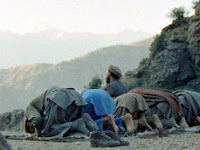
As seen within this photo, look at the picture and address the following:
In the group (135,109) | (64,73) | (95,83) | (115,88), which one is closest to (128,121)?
(135,109)

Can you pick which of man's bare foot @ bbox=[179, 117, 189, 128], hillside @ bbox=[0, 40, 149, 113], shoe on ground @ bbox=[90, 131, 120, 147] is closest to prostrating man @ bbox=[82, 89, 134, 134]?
shoe on ground @ bbox=[90, 131, 120, 147]

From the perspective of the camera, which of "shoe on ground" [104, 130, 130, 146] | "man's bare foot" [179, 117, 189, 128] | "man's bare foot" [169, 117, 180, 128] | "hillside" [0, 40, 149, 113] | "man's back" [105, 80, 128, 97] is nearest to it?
"shoe on ground" [104, 130, 130, 146]

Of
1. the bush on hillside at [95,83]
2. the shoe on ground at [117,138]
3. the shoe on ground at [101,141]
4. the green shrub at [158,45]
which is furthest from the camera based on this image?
the bush on hillside at [95,83]

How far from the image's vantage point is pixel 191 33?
1167 inches

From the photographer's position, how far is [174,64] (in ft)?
95.8

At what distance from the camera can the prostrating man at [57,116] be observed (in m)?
10.4

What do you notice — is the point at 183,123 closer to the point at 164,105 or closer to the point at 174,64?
the point at 164,105

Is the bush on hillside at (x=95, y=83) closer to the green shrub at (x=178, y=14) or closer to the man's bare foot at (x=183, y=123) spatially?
the green shrub at (x=178, y=14)

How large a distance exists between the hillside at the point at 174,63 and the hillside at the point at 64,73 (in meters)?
88.9

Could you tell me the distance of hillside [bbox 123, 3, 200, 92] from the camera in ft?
94.5

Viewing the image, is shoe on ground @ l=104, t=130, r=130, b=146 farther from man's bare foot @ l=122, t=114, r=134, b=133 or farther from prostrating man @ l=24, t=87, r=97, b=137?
man's bare foot @ l=122, t=114, r=134, b=133

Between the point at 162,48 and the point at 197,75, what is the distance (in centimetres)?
342

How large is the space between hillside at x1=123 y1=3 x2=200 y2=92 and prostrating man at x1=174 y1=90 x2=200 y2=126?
516 inches

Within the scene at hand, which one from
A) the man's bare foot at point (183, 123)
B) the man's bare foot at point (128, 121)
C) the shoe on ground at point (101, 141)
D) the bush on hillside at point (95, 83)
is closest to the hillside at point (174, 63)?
the bush on hillside at point (95, 83)
